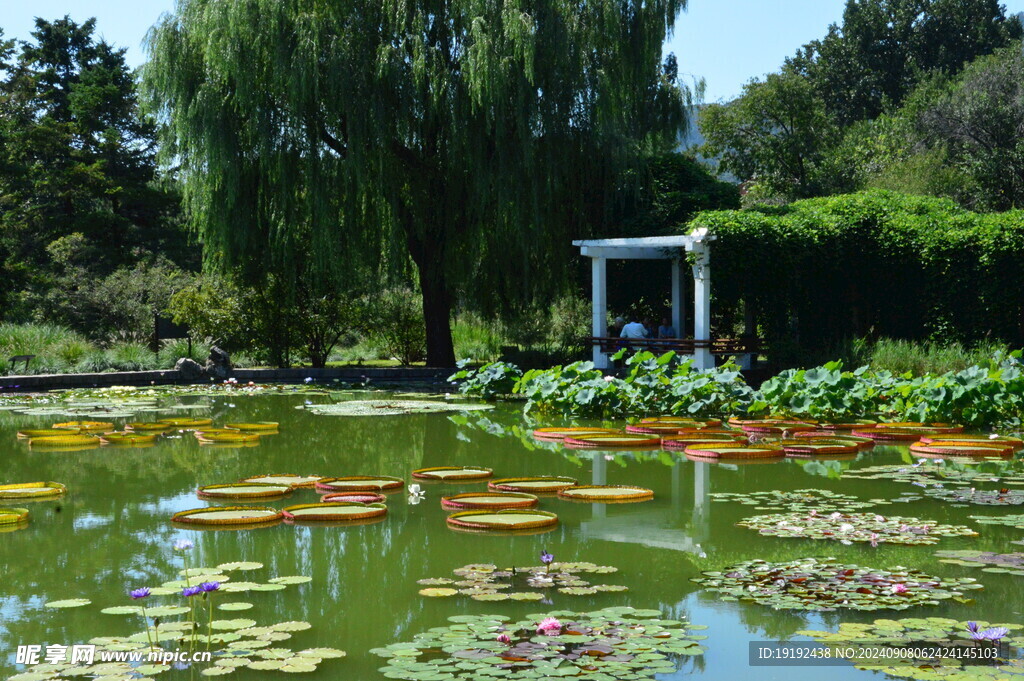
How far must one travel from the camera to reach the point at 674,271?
1977cm

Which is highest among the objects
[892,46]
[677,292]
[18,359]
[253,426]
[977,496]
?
[892,46]

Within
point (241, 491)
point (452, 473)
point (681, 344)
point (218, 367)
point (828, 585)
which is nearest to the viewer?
point (828, 585)

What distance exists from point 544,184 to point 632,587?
14.0 metres

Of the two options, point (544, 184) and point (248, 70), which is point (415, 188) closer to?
point (544, 184)

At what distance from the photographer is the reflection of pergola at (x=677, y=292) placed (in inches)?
645

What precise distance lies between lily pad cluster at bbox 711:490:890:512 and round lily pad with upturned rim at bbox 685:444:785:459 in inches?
59.4

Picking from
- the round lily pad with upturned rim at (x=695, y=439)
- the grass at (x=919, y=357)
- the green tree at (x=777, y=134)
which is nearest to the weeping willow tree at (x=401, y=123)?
the grass at (x=919, y=357)

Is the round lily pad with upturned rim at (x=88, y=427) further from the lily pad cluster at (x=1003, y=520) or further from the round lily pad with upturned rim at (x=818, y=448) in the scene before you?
the lily pad cluster at (x=1003, y=520)

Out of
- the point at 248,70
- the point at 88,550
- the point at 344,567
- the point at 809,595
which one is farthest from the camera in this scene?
the point at 248,70

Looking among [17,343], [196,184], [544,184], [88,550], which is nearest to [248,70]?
[196,184]

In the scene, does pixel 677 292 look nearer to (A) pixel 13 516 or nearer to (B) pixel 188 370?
(B) pixel 188 370

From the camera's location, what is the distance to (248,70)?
1745 centimetres

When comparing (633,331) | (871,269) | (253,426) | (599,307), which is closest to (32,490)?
(253,426)

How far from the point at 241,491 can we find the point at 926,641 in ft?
15.2
